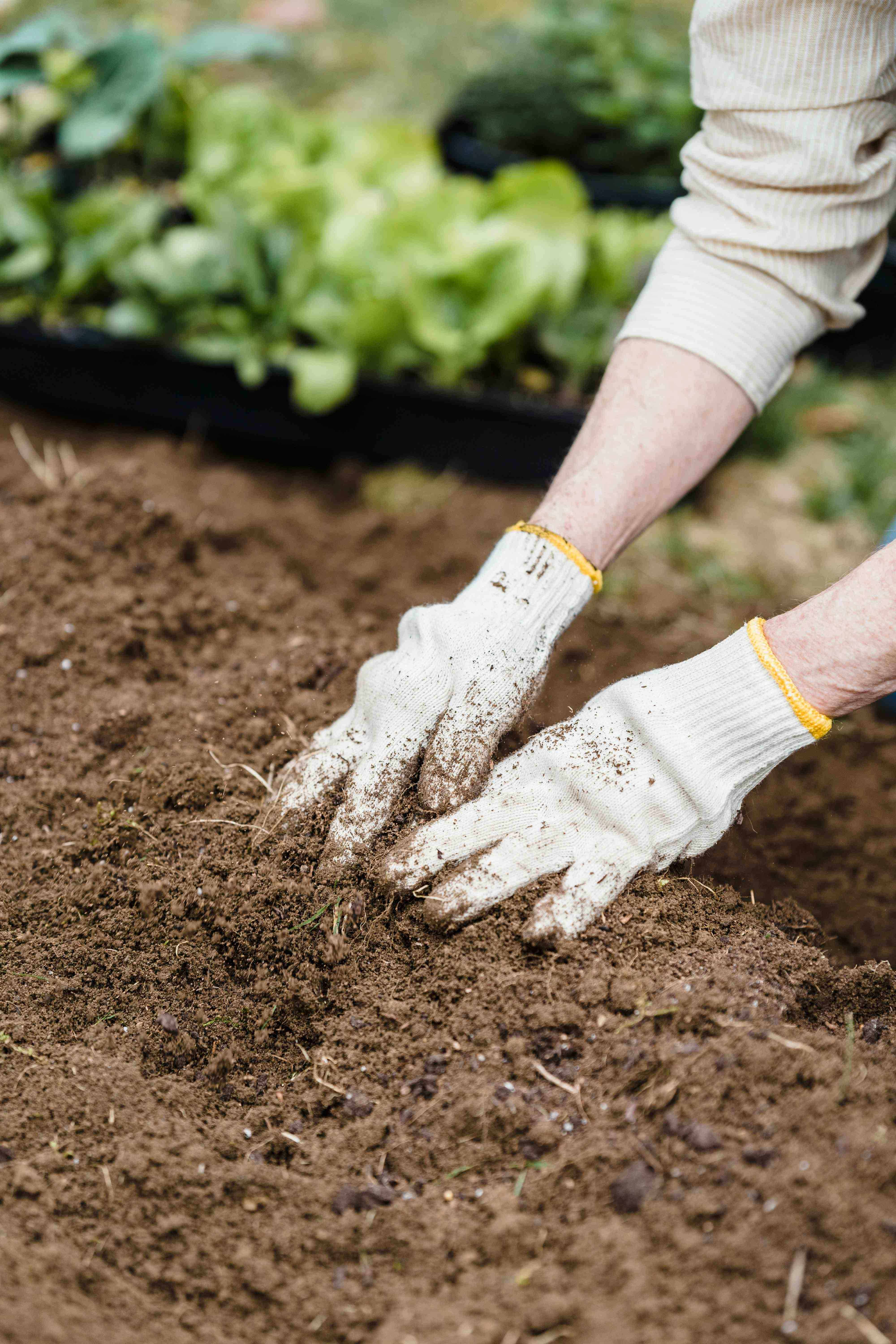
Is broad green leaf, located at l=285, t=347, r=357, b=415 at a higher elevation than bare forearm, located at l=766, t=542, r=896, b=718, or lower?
lower

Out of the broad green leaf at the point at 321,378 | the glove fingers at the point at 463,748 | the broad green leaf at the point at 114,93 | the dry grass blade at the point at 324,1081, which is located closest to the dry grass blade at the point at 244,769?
the glove fingers at the point at 463,748

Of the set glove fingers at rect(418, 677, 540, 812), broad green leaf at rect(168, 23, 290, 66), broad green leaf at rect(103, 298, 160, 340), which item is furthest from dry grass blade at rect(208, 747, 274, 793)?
broad green leaf at rect(168, 23, 290, 66)

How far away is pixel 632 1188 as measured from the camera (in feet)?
3.60

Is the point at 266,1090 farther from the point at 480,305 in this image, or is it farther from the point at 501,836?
the point at 480,305

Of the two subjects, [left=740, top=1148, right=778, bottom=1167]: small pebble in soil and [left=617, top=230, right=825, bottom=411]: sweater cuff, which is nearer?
[left=740, top=1148, right=778, bottom=1167]: small pebble in soil

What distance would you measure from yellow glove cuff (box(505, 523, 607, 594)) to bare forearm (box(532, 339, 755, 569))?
15 mm

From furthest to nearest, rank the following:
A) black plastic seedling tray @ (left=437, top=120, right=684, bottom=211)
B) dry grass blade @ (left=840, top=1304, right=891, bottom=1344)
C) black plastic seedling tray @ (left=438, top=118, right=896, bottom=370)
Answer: black plastic seedling tray @ (left=437, top=120, right=684, bottom=211) → black plastic seedling tray @ (left=438, top=118, right=896, bottom=370) → dry grass blade @ (left=840, top=1304, right=891, bottom=1344)

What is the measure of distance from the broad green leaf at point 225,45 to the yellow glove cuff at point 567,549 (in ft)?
7.76

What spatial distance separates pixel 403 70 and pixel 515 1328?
5761 mm

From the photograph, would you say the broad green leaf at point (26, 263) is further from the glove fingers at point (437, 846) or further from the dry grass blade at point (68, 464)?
the glove fingers at point (437, 846)

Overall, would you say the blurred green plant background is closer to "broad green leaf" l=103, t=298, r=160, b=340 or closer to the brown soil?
"broad green leaf" l=103, t=298, r=160, b=340

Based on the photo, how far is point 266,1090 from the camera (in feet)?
4.41

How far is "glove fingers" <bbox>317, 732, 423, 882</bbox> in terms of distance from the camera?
1.48m

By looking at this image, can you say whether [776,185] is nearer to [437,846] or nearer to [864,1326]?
[437,846]
